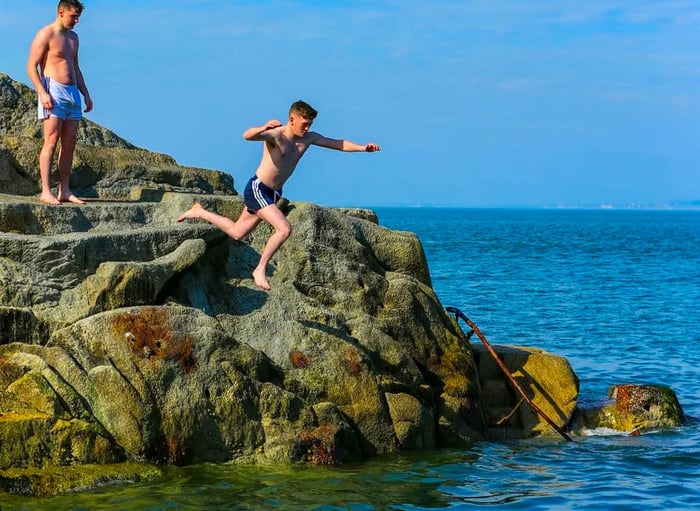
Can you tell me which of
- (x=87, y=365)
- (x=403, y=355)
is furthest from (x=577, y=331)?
(x=87, y=365)

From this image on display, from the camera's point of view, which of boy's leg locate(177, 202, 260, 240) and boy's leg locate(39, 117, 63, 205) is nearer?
boy's leg locate(177, 202, 260, 240)

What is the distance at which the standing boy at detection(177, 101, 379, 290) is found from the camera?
1114 centimetres

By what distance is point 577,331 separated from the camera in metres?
24.0

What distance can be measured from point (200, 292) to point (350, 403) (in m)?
2.11

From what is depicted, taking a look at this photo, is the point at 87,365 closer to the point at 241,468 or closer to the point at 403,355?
the point at 241,468

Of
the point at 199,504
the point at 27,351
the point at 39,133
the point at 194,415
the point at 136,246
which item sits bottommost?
the point at 199,504

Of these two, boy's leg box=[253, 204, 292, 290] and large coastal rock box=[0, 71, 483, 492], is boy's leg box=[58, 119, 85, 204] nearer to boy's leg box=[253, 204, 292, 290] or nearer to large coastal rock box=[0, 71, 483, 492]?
large coastal rock box=[0, 71, 483, 492]

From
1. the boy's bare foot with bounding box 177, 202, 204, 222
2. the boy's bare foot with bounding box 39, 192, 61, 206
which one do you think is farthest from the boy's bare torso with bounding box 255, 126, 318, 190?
the boy's bare foot with bounding box 39, 192, 61, 206

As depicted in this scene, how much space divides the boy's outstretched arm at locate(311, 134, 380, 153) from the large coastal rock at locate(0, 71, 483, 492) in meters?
1.71

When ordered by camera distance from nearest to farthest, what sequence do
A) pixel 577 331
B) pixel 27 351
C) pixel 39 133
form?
pixel 27 351 < pixel 39 133 < pixel 577 331

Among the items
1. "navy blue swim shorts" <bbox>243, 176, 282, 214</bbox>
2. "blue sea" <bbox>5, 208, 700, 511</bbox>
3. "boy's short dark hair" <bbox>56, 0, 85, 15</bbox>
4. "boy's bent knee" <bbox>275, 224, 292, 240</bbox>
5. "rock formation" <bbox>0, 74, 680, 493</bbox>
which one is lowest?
"blue sea" <bbox>5, 208, 700, 511</bbox>

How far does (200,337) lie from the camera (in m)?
10.7

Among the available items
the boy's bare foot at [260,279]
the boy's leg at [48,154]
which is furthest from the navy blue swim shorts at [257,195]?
the boy's leg at [48,154]

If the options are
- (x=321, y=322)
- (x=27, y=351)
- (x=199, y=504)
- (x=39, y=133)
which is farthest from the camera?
(x=39, y=133)
